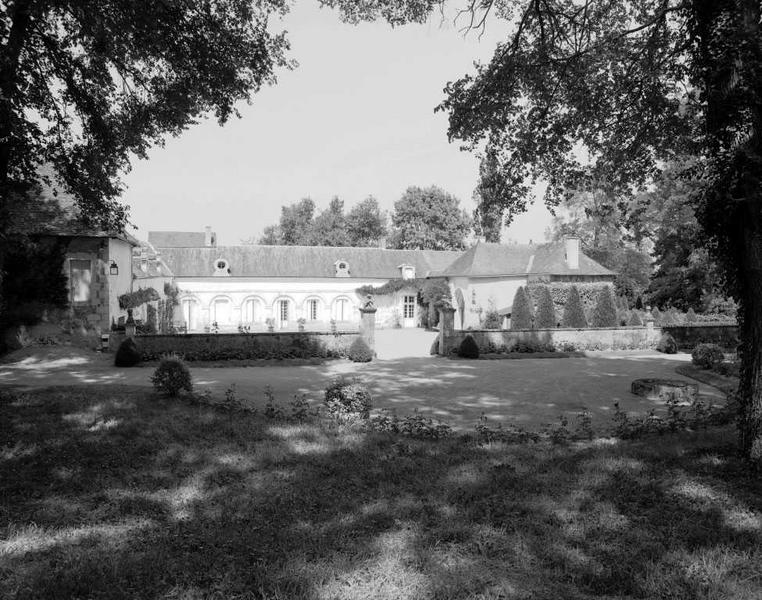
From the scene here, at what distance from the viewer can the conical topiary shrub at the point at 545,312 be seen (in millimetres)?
28578

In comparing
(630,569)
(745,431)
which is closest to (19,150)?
(630,569)

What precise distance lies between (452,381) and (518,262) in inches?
913

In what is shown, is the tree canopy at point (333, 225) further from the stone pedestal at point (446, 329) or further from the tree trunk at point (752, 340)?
the tree trunk at point (752, 340)

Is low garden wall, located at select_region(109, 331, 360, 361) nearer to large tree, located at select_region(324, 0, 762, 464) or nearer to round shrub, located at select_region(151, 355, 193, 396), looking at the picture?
round shrub, located at select_region(151, 355, 193, 396)

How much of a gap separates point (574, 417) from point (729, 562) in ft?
22.3

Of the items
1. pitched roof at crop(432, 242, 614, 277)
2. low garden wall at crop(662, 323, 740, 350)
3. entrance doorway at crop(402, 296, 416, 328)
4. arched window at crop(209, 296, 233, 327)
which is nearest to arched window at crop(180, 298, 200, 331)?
arched window at crop(209, 296, 233, 327)

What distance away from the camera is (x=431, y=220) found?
56.0 metres

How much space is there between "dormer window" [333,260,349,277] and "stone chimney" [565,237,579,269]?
603 inches

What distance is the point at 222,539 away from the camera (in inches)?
177

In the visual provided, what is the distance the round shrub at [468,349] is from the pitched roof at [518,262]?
12972mm

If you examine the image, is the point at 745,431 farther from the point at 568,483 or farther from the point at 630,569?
the point at 630,569

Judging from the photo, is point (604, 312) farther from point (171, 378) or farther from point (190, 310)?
point (190, 310)

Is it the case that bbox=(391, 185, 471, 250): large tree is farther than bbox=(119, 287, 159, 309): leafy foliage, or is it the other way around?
bbox=(391, 185, 471, 250): large tree

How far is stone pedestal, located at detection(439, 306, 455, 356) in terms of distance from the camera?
2258cm
